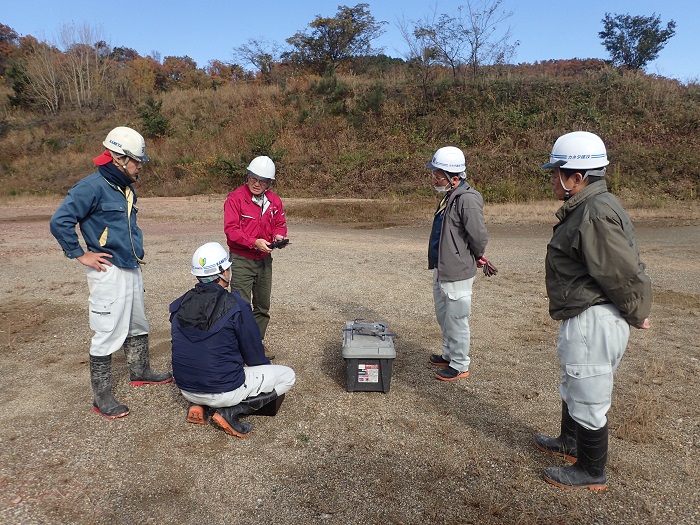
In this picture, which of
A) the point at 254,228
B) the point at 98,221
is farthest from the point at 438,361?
the point at 98,221

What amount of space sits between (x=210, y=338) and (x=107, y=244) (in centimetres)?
122

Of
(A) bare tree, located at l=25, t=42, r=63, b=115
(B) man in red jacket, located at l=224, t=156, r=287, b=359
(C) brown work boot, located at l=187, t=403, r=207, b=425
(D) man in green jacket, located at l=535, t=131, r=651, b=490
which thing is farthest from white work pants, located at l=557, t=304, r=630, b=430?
(A) bare tree, located at l=25, t=42, r=63, b=115

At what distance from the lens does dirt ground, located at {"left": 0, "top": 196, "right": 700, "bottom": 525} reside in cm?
320

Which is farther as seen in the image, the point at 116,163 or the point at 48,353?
the point at 48,353

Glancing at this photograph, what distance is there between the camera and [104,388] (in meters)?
4.29

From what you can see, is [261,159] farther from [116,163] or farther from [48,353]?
[48,353]

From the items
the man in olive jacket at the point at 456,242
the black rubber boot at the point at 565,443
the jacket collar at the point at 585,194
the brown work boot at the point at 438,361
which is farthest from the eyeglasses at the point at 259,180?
the black rubber boot at the point at 565,443

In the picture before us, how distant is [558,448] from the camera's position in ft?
12.2

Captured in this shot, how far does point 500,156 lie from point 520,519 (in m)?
21.1

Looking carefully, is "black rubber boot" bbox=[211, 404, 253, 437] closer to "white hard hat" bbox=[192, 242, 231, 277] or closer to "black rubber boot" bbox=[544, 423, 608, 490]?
"white hard hat" bbox=[192, 242, 231, 277]

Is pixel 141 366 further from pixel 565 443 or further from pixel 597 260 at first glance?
pixel 597 260

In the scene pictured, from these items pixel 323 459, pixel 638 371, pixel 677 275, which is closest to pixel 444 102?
pixel 677 275

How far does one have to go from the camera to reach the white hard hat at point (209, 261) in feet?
12.6

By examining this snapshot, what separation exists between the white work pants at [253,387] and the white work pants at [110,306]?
0.78 meters
